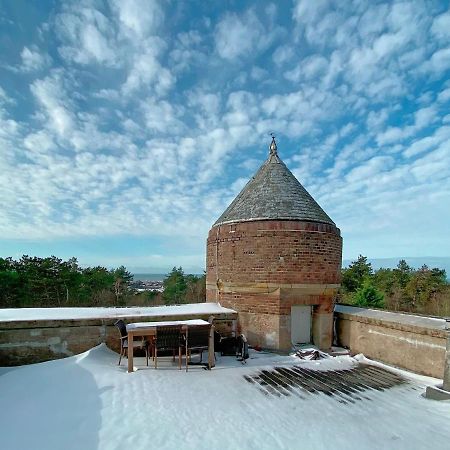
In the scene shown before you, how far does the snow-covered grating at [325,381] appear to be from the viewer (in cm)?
656

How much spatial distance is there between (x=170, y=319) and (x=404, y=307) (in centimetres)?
4196

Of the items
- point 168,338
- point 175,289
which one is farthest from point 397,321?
point 175,289

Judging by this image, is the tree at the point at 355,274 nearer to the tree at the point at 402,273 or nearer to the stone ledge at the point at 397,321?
the tree at the point at 402,273

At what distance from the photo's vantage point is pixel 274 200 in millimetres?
10867

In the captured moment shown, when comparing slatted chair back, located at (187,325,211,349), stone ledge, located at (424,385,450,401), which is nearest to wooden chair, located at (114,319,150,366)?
slatted chair back, located at (187,325,211,349)

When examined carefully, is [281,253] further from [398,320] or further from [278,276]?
[398,320]

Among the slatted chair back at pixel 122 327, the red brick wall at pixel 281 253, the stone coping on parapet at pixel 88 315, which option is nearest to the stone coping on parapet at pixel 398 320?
the red brick wall at pixel 281 253

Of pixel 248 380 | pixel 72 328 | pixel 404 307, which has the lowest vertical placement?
pixel 404 307

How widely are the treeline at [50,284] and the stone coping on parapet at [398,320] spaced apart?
28.9 meters

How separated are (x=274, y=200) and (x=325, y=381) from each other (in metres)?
5.68

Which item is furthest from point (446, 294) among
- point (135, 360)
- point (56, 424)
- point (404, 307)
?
point (56, 424)

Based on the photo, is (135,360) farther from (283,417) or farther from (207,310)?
(283,417)

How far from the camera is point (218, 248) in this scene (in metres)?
11.4

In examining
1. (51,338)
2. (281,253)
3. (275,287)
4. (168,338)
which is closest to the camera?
(168,338)
